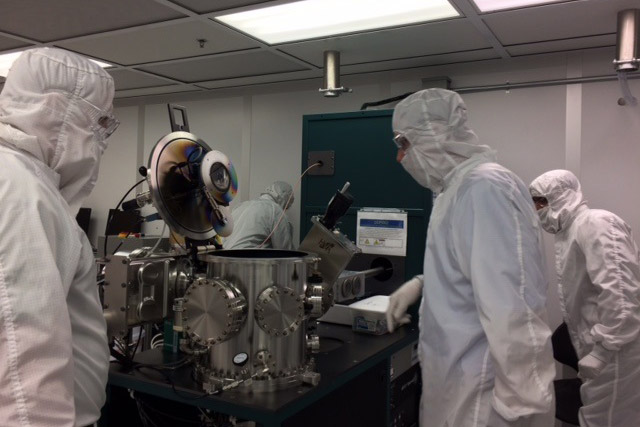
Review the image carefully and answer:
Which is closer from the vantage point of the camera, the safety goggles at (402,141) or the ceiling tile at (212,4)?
the safety goggles at (402,141)

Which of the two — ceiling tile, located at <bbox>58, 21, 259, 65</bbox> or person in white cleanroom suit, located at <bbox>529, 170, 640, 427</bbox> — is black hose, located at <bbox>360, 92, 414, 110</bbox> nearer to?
ceiling tile, located at <bbox>58, 21, 259, 65</bbox>

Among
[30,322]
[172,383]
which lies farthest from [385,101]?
[30,322]

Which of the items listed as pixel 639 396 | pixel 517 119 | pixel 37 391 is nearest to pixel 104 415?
pixel 37 391

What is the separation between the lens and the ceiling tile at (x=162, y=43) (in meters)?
2.83

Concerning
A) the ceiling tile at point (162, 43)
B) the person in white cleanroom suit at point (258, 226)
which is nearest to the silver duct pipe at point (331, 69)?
the ceiling tile at point (162, 43)

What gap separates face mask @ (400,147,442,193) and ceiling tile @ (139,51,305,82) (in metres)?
1.88

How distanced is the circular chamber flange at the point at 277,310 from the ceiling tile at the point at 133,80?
315 centimetres

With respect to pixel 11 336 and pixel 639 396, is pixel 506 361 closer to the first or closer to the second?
pixel 11 336

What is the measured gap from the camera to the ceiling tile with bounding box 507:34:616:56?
9.42 ft

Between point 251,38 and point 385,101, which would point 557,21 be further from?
point 251,38

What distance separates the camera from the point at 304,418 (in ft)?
4.76

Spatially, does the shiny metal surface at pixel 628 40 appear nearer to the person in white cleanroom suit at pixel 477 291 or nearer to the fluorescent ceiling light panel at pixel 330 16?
the fluorescent ceiling light panel at pixel 330 16

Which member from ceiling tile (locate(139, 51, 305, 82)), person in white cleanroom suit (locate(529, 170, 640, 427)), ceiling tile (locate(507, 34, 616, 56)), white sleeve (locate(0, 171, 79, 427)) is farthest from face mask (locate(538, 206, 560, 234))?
white sleeve (locate(0, 171, 79, 427))

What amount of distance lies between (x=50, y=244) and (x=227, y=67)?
2958 millimetres
